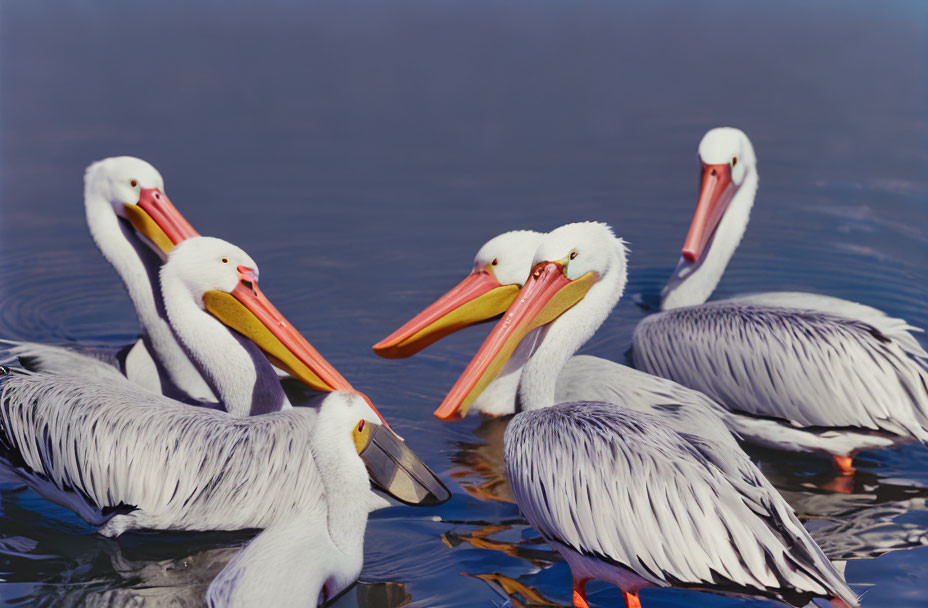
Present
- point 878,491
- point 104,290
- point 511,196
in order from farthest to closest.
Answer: point 511,196
point 104,290
point 878,491

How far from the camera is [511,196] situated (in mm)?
8281

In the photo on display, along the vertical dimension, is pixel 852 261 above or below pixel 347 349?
above

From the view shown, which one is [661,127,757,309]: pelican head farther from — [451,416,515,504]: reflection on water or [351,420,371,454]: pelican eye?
[351,420,371,454]: pelican eye

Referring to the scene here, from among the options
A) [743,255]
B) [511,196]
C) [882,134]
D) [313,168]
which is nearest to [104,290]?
[313,168]

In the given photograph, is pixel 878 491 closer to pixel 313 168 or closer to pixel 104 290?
pixel 104 290

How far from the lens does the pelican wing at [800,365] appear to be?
177 inches

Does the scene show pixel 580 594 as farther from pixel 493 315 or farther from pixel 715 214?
pixel 715 214

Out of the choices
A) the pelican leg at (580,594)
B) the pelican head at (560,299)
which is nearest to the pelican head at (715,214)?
the pelican head at (560,299)

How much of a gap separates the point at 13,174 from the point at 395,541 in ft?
18.3

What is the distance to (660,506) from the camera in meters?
3.46

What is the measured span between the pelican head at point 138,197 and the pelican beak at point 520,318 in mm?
1683

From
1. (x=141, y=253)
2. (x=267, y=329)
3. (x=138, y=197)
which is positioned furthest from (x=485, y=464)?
(x=138, y=197)

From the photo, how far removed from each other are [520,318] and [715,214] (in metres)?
1.94

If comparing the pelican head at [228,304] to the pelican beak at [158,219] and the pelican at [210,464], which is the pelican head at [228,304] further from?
the pelican beak at [158,219]
